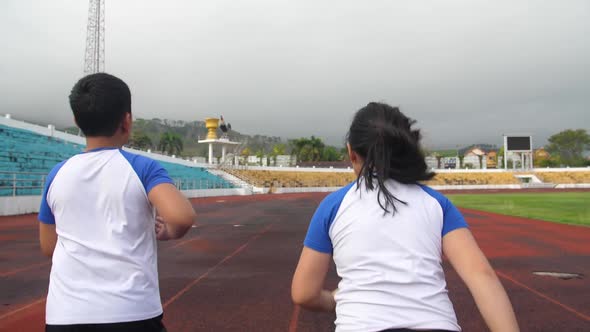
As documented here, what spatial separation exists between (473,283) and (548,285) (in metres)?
5.51

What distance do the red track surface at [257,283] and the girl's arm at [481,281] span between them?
2.96 meters

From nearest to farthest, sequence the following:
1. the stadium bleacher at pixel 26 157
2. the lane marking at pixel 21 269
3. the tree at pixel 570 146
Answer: the lane marking at pixel 21 269, the stadium bleacher at pixel 26 157, the tree at pixel 570 146

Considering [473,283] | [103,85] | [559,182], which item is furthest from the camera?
[559,182]

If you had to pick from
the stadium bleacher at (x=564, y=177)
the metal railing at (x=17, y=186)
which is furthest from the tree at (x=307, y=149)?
the metal railing at (x=17, y=186)

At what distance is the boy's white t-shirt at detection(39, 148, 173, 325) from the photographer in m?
1.64

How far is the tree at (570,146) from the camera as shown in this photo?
104637 mm

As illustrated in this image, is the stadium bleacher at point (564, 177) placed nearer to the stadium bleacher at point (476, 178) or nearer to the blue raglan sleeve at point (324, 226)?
the stadium bleacher at point (476, 178)

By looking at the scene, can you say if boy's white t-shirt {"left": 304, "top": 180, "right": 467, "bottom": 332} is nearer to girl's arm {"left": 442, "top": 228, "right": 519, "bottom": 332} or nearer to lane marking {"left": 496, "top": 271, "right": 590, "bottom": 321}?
girl's arm {"left": 442, "top": 228, "right": 519, "bottom": 332}

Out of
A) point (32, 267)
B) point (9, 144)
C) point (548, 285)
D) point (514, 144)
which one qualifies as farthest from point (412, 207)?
point (514, 144)

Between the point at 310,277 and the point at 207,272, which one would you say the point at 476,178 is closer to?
the point at 207,272

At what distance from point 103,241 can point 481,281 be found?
1340mm

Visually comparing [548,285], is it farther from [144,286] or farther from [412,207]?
[144,286]

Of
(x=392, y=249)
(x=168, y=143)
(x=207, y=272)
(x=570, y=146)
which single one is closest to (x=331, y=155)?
(x=168, y=143)

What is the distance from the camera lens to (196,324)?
14.1ft
